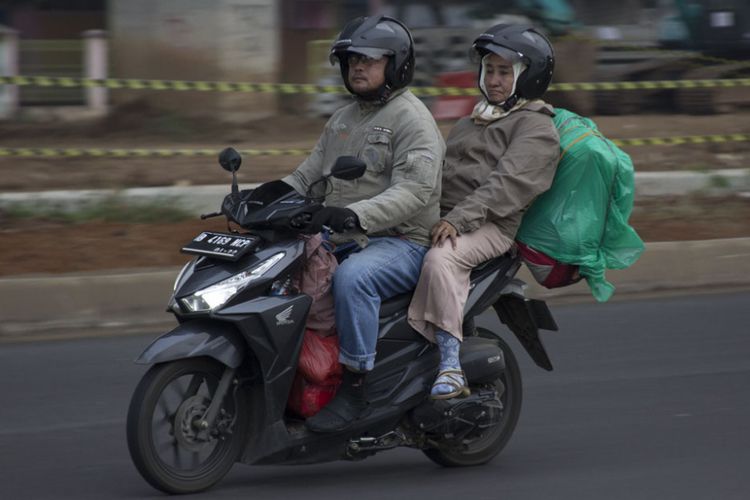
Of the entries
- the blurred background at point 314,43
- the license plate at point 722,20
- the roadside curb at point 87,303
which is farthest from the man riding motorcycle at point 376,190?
the license plate at point 722,20

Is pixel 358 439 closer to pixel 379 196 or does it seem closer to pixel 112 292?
pixel 379 196

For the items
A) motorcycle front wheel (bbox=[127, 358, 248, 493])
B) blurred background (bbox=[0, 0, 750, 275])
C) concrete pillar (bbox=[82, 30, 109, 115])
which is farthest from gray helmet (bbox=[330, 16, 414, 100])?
concrete pillar (bbox=[82, 30, 109, 115])

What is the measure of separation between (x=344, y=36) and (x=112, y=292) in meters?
3.87

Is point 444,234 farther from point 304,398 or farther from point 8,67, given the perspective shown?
point 8,67

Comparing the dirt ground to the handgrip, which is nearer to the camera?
the handgrip

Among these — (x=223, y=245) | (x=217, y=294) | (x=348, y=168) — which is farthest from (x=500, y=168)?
(x=217, y=294)

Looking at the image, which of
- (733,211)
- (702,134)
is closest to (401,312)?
(733,211)

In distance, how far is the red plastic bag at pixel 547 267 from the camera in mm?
5684

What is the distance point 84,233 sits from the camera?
33.6 ft

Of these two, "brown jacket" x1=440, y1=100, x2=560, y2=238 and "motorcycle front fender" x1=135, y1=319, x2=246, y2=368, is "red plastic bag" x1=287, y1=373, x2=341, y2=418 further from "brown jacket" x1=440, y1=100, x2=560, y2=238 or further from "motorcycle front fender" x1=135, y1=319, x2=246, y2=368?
"brown jacket" x1=440, y1=100, x2=560, y2=238

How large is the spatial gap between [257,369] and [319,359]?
0.89 ft

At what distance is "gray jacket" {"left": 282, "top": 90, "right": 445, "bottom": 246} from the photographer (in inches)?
206

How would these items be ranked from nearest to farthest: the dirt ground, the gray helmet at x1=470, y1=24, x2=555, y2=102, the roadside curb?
1. the gray helmet at x1=470, y1=24, x2=555, y2=102
2. the roadside curb
3. the dirt ground

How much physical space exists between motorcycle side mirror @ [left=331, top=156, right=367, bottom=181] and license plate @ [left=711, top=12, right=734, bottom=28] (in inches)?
535
